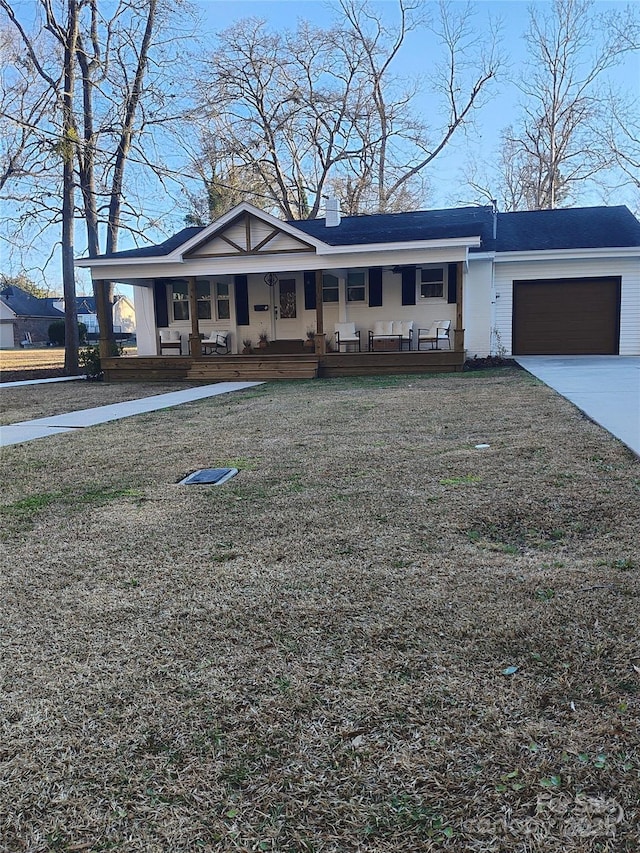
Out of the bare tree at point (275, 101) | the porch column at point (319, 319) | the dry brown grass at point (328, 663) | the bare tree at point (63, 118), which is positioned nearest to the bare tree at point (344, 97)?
the bare tree at point (275, 101)

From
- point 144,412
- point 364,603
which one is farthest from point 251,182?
point 364,603

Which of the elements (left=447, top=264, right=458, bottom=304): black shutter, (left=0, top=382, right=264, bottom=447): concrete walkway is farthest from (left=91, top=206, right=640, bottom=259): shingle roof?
(left=0, top=382, right=264, bottom=447): concrete walkway

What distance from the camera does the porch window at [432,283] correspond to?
616 inches

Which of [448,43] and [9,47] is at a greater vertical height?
[448,43]

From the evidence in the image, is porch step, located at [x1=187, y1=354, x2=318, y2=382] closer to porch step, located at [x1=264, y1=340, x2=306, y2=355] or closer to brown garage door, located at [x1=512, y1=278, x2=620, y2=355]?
porch step, located at [x1=264, y1=340, x2=306, y2=355]

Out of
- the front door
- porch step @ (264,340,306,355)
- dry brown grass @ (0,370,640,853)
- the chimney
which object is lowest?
dry brown grass @ (0,370,640,853)

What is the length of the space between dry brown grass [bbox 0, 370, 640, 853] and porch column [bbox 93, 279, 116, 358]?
37.7 feet

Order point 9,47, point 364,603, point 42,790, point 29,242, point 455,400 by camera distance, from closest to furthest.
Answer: point 42,790
point 364,603
point 455,400
point 9,47
point 29,242

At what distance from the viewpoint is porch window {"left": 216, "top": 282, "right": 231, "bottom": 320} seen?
16922 mm

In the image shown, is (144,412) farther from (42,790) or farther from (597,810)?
Answer: (597,810)

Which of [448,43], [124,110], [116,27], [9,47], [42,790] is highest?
[448,43]

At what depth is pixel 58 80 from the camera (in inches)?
731

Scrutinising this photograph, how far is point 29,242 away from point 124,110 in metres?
5.41

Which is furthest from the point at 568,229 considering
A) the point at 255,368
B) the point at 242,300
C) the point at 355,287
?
the point at 255,368
